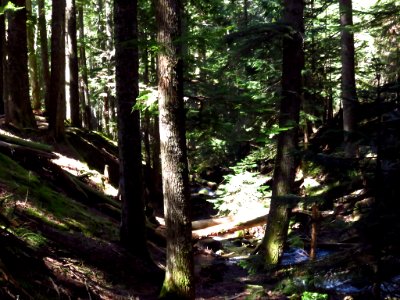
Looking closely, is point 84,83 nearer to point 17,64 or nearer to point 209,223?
point 17,64

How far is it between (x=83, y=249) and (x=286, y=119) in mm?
5950

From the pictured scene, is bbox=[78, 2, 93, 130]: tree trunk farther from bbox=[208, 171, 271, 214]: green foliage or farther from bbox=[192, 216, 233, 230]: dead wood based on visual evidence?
bbox=[192, 216, 233, 230]: dead wood

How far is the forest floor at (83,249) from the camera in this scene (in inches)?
186

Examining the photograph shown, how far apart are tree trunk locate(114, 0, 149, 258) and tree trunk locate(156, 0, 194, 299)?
7.10 ft

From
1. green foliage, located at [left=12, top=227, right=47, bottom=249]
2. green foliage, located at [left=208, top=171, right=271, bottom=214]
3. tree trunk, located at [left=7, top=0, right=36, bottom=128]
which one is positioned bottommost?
green foliage, located at [left=208, top=171, right=271, bottom=214]

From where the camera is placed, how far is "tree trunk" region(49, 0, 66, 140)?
619 inches

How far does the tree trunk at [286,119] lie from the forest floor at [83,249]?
1.19m

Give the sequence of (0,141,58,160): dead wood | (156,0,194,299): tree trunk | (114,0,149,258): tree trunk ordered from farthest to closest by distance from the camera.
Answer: (0,141,58,160): dead wood → (114,0,149,258): tree trunk → (156,0,194,299): tree trunk

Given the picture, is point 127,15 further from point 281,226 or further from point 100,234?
point 281,226

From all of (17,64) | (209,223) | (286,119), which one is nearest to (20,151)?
(17,64)

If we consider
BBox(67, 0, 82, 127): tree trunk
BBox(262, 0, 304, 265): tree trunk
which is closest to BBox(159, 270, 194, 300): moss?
BBox(262, 0, 304, 265): tree trunk

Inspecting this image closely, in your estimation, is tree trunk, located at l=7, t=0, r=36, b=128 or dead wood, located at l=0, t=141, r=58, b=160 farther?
tree trunk, located at l=7, t=0, r=36, b=128

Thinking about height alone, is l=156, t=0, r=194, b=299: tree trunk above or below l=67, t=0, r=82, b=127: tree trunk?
below

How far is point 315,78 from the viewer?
21469 mm
